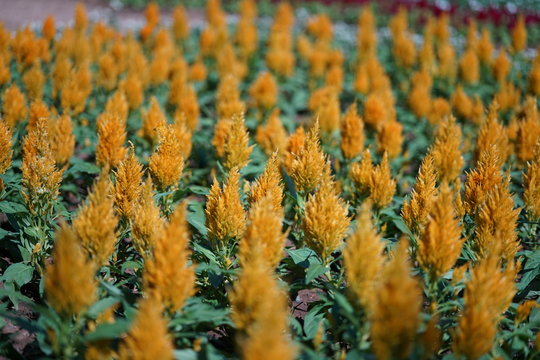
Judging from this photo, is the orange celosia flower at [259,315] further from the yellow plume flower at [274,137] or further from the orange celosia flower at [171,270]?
the yellow plume flower at [274,137]

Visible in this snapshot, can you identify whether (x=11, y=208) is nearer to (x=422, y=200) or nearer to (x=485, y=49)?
(x=422, y=200)

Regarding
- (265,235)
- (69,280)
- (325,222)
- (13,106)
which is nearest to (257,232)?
(265,235)

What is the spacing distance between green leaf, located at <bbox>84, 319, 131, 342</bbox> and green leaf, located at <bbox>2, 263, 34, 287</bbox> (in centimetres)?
123

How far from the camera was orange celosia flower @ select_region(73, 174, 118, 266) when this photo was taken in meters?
2.81

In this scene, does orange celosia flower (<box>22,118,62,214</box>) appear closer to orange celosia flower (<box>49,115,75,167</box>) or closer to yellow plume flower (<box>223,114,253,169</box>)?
orange celosia flower (<box>49,115,75,167</box>)

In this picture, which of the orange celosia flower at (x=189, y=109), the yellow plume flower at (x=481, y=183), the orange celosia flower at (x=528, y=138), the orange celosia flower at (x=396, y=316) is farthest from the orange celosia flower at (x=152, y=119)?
the orange celosia flower at (x=528, y=138)

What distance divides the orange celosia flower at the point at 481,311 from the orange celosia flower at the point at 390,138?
7.86 feet

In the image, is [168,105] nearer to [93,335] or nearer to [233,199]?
[233,199]

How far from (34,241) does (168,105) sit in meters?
2.70

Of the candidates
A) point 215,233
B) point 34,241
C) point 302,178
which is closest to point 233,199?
point 215,233

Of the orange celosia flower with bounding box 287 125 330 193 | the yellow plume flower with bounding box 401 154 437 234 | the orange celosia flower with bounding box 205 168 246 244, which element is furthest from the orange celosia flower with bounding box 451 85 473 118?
the orange celosia flower with bounding box 205 168 246 244

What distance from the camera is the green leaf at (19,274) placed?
3.60 m

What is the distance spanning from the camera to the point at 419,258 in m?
2.96

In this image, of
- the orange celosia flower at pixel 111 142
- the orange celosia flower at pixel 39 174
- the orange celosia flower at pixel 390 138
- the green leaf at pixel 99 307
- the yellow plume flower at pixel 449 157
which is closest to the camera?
the green leaf at pixel 99 307
